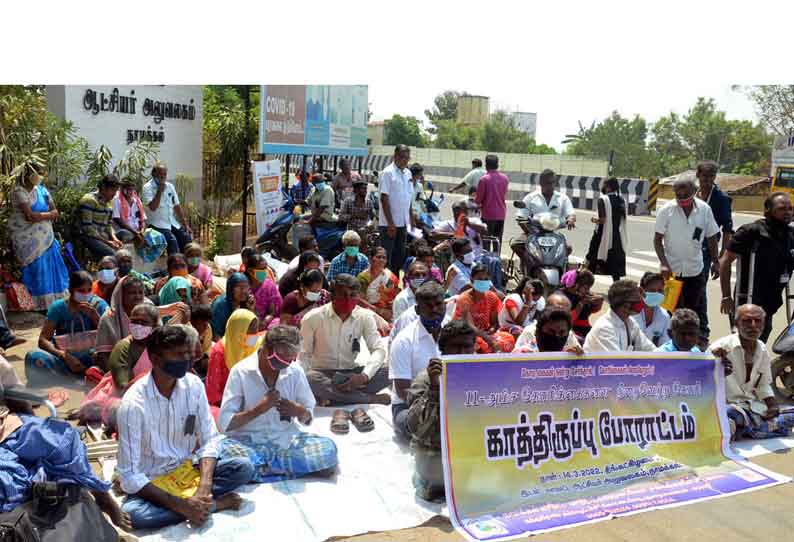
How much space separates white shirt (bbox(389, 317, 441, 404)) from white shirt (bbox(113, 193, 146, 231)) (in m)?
5.26

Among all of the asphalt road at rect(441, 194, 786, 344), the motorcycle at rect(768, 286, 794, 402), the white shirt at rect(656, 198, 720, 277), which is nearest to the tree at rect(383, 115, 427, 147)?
the asphalt road at rect(441, 194, 786, 344)

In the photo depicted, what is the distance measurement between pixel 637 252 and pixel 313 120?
714 centimetres

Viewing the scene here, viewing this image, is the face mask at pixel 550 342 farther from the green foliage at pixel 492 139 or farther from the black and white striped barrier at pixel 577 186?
the green foliage at pixel 492 139

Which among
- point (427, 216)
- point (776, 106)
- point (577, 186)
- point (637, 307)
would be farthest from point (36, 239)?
point (776, 106)

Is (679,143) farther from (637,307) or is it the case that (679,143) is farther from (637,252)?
(637,307)

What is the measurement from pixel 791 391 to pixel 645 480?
101 inches

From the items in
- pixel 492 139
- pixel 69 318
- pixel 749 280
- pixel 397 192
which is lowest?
pixel 69 318

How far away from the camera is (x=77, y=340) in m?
6.38

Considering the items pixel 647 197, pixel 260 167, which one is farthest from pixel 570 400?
pixel 647 197

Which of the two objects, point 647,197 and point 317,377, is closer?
point 317,377

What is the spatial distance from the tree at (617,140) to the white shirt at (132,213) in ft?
179

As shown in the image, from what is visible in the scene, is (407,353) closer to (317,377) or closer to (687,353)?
(317,377)

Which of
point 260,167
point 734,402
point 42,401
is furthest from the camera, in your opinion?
point 260,167

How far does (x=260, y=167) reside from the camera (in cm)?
1200
